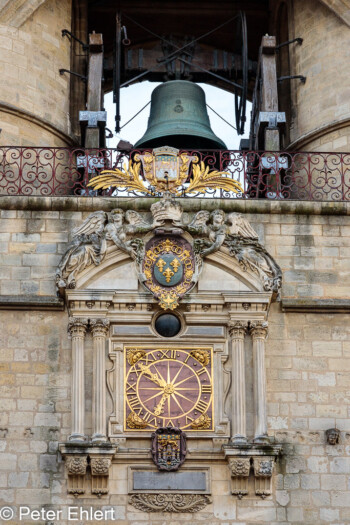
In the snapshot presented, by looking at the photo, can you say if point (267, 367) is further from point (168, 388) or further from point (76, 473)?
point (76, 473)

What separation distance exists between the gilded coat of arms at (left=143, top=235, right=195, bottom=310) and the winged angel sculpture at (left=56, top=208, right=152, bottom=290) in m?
0.16

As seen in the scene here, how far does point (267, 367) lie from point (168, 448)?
4.00ft

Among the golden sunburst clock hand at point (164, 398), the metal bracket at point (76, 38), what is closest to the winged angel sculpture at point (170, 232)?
the golden sunburst clock hand at point (164, 398)

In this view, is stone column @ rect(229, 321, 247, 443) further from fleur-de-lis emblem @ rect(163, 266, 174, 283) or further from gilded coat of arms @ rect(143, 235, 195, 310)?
fleur-de-lis emblem @ rect(163, 266, 174, 283)

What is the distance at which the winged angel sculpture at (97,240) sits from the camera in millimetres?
16719

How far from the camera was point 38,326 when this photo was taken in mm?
16703

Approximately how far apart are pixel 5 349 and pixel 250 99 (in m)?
5.69

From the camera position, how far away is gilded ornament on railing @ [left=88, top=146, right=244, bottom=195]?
57.1ft

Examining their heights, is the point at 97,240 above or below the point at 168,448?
above

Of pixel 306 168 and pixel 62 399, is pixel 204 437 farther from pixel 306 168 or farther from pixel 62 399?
pixel 306 168

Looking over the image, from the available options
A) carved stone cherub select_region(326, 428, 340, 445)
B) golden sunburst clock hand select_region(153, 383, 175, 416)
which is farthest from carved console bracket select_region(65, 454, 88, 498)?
carved stone cherub select_region(326, 428, 340, 445)

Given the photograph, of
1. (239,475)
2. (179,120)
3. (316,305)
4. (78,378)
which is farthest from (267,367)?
(179,120)

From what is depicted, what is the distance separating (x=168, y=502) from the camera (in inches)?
628

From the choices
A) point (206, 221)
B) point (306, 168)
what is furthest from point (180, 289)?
point (306, 168)
